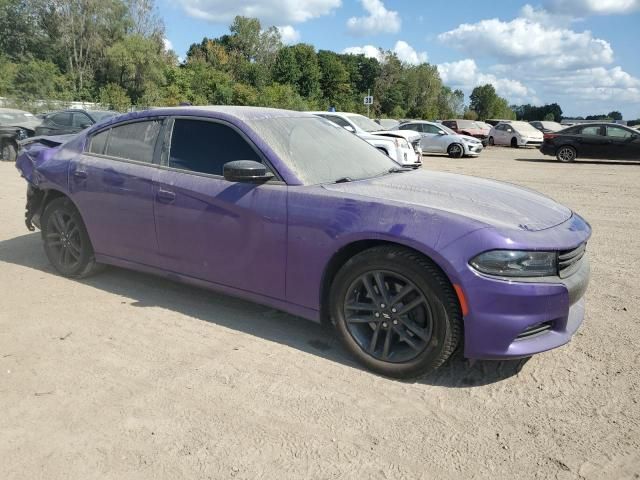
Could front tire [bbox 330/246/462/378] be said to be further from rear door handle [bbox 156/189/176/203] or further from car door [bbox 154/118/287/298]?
rear door handle [bbox 156/189/176/203]

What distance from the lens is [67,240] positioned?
515cm

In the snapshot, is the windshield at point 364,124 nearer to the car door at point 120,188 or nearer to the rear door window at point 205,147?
the car door at point 120,188

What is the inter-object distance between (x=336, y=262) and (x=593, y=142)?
60.7 ft

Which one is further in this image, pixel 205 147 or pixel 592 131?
pixel 592 131

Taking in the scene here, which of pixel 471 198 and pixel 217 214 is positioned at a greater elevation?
pixel 471 198

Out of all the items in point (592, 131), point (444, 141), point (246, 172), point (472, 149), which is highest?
point (246, 172)

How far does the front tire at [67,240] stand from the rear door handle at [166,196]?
1.18 meters

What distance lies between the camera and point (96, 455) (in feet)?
8.56

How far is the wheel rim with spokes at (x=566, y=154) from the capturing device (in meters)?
19.6

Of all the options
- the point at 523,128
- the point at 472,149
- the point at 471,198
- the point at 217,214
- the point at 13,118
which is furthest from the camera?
the point at 523,128

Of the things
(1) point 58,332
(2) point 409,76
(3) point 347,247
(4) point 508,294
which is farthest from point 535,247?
(2) point 409,76

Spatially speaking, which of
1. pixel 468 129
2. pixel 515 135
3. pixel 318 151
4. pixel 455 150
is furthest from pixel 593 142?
pixel 318 151

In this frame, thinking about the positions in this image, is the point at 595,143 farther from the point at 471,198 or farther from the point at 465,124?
the point at 471,198

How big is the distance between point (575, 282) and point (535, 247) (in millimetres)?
415
